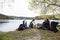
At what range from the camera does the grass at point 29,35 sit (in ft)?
5.81


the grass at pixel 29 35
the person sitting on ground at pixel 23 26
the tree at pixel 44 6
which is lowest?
the grass at pixel 29 35

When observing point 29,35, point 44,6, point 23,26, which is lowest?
point 29,35

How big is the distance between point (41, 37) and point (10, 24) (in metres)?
0.50

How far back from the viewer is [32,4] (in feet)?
6.02

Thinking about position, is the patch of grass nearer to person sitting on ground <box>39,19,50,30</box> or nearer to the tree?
person sitting on ground <box>39,19,50,30</box>

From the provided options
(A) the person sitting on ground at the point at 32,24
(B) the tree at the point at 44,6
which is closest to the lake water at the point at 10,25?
(A) the person sitting on ground at the point at 32,24

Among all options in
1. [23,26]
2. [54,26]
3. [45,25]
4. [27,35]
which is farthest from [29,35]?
[54,26]

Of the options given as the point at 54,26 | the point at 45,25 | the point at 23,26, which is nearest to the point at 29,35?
the point at 23,26

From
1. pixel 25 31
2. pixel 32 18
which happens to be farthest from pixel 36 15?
pixel 25 31

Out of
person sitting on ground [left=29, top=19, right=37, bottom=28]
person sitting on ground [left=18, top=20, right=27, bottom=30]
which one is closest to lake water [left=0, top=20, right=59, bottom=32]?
person sitting on ground [left=18, top=20, right=27, bottom=30]

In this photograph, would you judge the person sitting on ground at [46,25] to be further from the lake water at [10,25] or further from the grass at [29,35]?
the lake water at [10,25]

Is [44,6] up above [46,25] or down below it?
above

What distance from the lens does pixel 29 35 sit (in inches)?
69.9

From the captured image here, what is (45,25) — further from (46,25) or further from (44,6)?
(44,6)
